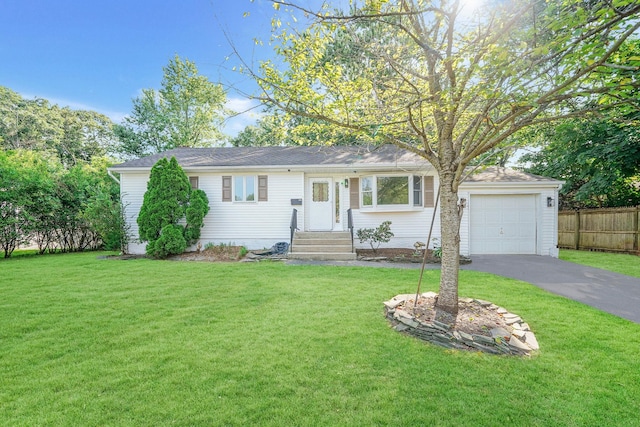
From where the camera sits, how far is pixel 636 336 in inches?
134

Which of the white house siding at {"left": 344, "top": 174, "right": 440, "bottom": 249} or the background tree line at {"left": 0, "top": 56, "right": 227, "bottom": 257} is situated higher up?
the background tree line at {"left": 0, "top": 56, "right": 227, "bottom": 257}

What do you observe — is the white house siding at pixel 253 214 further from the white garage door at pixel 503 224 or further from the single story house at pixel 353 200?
the white garage door at pixel 503 224

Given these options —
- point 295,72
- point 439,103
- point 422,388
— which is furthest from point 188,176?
point 422,388

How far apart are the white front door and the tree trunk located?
662cm

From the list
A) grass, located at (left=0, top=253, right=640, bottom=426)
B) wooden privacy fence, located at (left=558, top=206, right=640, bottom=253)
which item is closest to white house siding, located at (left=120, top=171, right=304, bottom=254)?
grass, located at (left=0, top=253, right=640, bottom=426)

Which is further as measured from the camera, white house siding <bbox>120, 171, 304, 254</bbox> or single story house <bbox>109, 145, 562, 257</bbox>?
white house siding <bbox>120, 171, 304, 254</bbox>

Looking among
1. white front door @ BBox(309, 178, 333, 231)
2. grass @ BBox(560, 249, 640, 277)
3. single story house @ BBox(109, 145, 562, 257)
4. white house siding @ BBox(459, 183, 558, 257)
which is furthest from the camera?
white front door @ BBox(309, 178, 333, 231)

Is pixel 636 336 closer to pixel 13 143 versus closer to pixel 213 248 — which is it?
pixel 213 248

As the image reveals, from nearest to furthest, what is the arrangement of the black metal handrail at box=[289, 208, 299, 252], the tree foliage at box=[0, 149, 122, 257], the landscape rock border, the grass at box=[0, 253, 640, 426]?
the grass at box=[0, 253, 640, 426], the landscape rock border, the tree foliage at box=[0, 149, 122, 257], the black metal handrail at box=[289, 208, 299, 252]

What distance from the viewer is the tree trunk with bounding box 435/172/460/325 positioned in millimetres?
3826

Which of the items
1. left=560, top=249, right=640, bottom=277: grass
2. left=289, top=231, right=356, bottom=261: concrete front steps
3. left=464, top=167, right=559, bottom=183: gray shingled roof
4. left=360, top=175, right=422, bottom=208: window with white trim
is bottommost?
left=560, top=249, right=640, bottom=277: grass

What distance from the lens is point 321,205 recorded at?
10.5 meters

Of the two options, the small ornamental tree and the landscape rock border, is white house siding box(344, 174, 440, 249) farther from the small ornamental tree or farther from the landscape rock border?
the landscape rock border

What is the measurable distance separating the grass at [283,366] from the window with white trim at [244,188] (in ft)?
18.2
